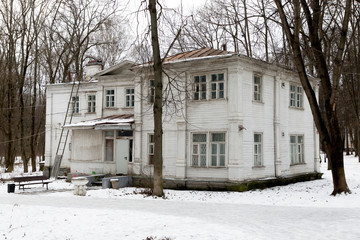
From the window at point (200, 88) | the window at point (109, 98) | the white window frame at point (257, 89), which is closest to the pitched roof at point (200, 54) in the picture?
the window at point (200, 88)

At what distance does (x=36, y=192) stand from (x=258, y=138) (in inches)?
435

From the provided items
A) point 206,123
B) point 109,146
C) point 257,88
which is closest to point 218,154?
point 206,123

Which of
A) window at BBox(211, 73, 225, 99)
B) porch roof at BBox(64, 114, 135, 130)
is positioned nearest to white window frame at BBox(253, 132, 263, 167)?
window at BBox(211, 73, 225, 99)

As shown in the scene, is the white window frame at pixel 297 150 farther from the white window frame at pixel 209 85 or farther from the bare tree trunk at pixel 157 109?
the bare tree trunk at pixel 157 109

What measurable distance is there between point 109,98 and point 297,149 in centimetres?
1156

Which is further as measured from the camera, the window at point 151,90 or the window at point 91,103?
the window at point 91,103

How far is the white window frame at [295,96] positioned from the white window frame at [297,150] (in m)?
1.80

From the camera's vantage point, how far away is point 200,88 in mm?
18719

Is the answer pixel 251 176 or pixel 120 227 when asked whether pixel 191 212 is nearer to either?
pixel 120 227

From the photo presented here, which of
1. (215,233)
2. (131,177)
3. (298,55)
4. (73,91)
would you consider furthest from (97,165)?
(215,233)

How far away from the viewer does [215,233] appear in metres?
8.37

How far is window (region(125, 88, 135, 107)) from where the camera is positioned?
22.4 m

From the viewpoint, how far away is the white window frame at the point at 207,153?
1794 cm

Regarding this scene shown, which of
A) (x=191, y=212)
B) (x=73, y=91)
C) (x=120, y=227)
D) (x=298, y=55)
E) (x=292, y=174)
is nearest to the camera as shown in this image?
(x=120, y=227)
